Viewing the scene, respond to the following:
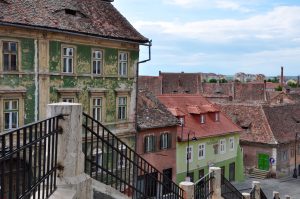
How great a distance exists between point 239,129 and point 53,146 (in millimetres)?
32522

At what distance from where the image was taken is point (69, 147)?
225 inches

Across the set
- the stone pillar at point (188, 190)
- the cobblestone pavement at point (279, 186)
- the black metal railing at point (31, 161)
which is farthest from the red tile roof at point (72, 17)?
the cobblestone pavement at point (279, 186)

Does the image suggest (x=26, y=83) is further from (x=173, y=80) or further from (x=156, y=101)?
(x=173, y=80)

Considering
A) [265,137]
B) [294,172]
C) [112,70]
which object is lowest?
[294,172]

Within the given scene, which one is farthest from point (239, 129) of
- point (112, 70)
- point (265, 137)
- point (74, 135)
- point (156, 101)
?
point (74, 135)

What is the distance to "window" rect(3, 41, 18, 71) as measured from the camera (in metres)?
18.0

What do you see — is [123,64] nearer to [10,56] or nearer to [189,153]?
[10,56]

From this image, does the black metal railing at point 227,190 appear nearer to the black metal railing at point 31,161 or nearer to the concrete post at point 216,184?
the concrete post at point 216,184

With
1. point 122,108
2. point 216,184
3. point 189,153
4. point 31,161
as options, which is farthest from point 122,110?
point 31,161

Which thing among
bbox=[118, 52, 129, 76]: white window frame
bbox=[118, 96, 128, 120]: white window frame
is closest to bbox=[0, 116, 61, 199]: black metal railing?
bbox=[118, 52, 129, 76]: white window frame

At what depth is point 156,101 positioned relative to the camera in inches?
1159

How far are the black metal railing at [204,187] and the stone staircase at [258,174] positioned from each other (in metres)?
25.8

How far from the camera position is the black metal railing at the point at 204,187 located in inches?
478

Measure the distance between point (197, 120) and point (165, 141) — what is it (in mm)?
5848
